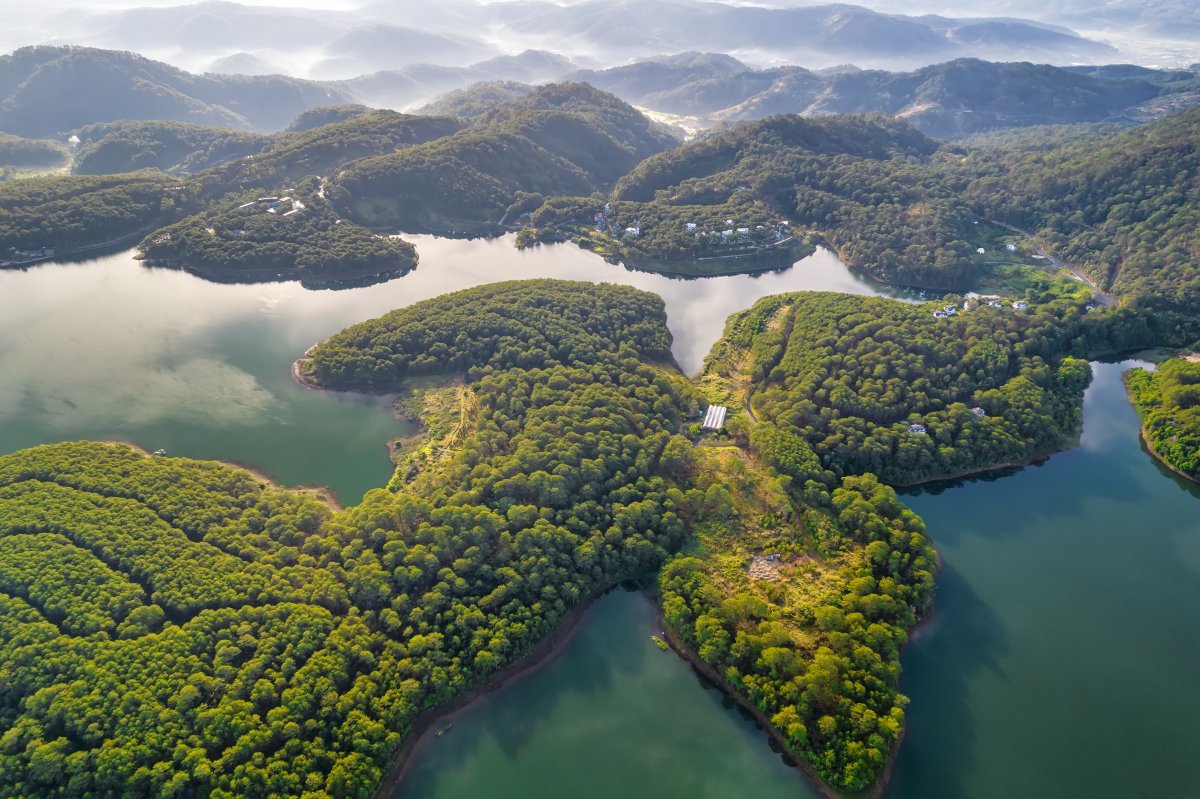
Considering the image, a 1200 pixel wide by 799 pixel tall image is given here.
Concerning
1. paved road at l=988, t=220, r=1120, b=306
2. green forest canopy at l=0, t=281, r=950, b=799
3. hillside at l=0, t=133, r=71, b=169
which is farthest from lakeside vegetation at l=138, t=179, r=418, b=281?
paved road at l=988, t=220, r=1120, b=306

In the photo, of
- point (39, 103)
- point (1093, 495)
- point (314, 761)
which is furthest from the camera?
point (39, 103)

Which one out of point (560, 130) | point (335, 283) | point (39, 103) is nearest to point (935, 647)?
point (335, 283)

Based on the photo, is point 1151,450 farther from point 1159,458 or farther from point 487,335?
point 487,335

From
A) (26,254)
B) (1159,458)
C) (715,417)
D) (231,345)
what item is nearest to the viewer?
(1159,458)

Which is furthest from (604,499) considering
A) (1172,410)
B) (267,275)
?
(267,275)

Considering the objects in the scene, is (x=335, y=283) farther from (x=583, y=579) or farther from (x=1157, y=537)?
(x=1157, y=537)

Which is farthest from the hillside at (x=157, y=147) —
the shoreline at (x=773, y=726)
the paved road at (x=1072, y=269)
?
the paved road at (x=1072, y=269)

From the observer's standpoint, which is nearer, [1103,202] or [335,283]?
[335,283]
